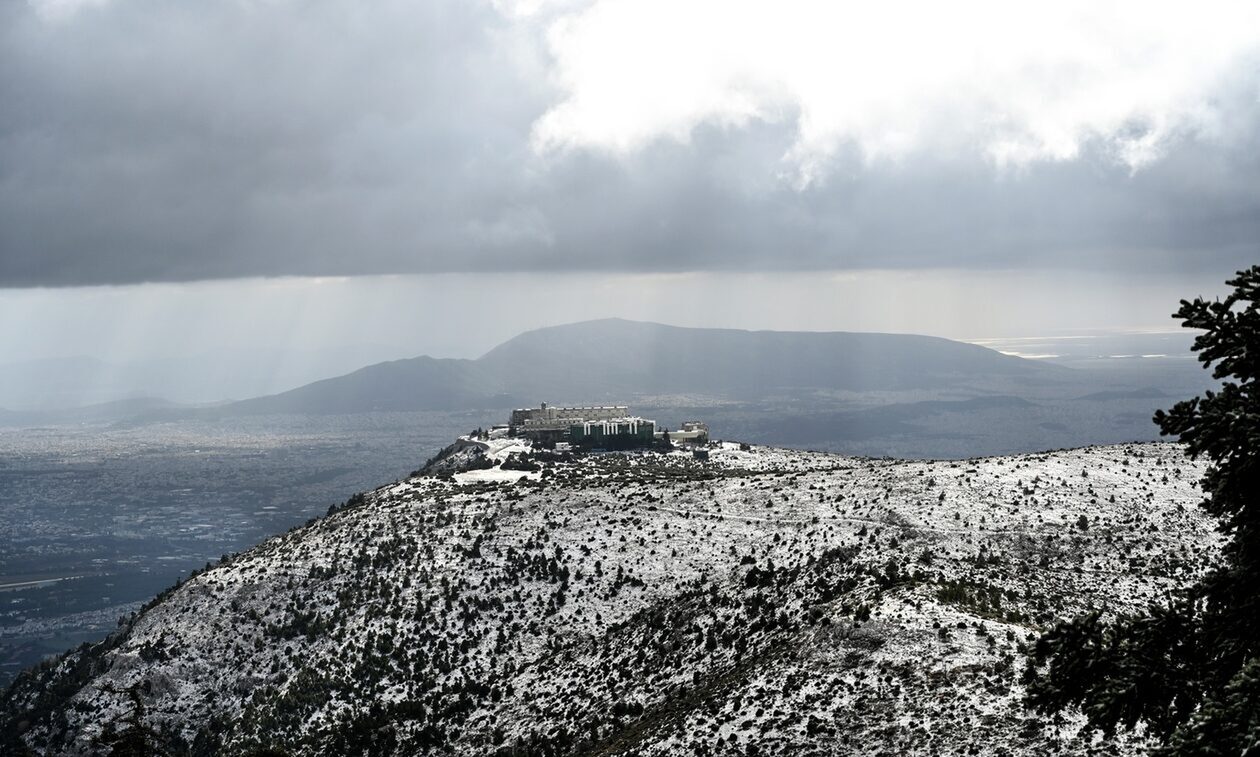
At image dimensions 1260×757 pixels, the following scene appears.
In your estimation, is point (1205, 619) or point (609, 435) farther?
point (609, 435)

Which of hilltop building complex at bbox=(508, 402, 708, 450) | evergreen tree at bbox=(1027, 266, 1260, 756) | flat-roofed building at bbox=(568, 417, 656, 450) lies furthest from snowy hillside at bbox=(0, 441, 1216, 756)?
hilltop building complex at bbox=(508, 402, 708, 450)

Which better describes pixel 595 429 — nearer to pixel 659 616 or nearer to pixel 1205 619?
pixel 659 616

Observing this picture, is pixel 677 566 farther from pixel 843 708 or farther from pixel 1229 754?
pixel 1229 754

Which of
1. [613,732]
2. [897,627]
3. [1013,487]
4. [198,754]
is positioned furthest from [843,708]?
[198,754]

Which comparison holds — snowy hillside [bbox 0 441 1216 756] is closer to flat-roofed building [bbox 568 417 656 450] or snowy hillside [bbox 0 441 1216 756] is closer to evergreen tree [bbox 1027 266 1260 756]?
evergreen tree [bbox 1027 266 1260 756]

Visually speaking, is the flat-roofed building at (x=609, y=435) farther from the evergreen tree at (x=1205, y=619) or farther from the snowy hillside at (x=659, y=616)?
the evergreen tree at (x=1205, y=619)

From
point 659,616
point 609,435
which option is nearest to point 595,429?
point 609,435
